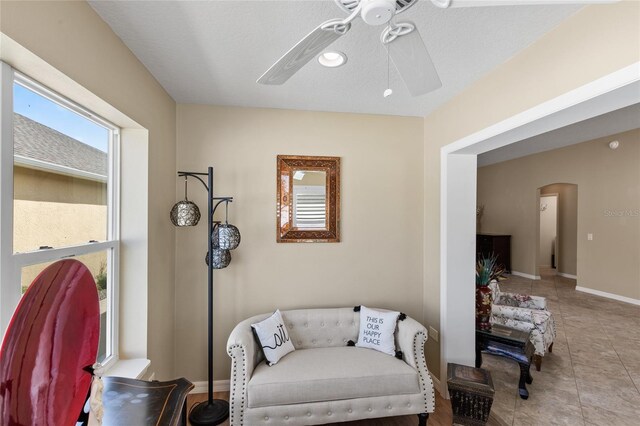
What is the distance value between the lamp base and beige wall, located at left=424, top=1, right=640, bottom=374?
6.19 ft

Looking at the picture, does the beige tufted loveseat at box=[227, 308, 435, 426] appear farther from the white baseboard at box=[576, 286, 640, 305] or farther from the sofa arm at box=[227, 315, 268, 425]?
the white baseboard at box=[576, 286, 640, 305]

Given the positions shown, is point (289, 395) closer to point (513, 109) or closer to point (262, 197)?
point (262, 197)

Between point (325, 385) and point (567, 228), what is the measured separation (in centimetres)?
828

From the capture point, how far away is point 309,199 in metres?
2.82

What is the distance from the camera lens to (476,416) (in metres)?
2.07

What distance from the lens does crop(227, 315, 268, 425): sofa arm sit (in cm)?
196

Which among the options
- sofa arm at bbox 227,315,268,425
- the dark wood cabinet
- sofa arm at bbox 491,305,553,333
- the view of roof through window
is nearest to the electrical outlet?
sofa arm at bbox 491,305,553,333

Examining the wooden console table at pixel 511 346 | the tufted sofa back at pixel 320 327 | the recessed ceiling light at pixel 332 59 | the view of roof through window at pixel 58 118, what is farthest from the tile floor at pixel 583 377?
the view of roof through window at pixel 58 118

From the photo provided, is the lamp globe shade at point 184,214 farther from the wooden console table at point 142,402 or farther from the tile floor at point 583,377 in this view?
the tile floor at point 583,377

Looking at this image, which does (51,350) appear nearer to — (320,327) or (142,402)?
(142,402)

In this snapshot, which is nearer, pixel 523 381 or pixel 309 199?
pixel 523 381

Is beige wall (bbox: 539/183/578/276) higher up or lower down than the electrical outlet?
higher up

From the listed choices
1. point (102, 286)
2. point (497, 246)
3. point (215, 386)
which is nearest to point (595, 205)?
point (497, 246)

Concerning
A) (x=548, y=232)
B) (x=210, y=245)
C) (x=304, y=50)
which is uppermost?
(x=304, y=50)
